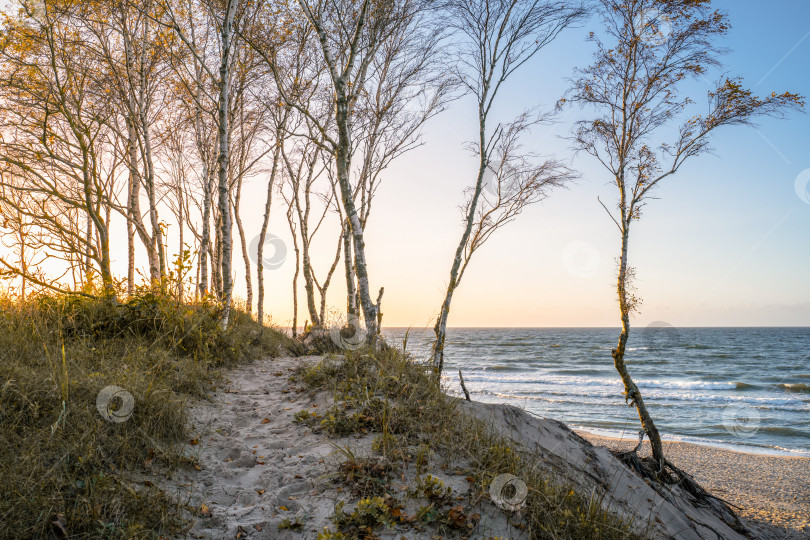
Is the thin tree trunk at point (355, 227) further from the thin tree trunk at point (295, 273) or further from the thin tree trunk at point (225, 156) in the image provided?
the thin tree trunk at point (295, 273)

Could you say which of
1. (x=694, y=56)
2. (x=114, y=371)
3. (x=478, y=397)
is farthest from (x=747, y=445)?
(x=114, y=371)

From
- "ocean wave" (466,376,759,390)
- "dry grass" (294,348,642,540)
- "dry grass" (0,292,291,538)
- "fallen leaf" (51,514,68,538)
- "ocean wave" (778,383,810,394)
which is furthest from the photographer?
"ocean wave" (466,376,759,390)

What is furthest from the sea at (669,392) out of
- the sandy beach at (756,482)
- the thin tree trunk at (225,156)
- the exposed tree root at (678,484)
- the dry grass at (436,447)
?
the exposed tree root at (678,484)

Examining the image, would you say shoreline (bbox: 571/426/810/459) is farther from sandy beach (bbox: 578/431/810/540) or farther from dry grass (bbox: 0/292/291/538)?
dry grass (bbox: 0/292/291/538)

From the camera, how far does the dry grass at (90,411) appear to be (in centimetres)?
257

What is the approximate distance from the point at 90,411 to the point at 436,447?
3080mm

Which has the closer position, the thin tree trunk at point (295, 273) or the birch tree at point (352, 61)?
the birch tree at point (352, 61)

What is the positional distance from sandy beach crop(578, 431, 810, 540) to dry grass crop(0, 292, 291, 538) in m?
9.41

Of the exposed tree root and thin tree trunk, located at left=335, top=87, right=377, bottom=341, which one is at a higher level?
thin tree trunk, located at left=335, top=87, right=377, bottom=341

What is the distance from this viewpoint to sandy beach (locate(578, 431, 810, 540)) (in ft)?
25.3

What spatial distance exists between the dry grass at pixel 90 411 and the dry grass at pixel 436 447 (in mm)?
1410

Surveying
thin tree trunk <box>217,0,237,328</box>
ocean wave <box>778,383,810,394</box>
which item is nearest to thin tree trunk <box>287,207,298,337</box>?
thin tree trunk <box>217,0,237,328</box>

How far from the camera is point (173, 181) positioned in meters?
18.1

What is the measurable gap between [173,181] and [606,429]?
20.6 m
